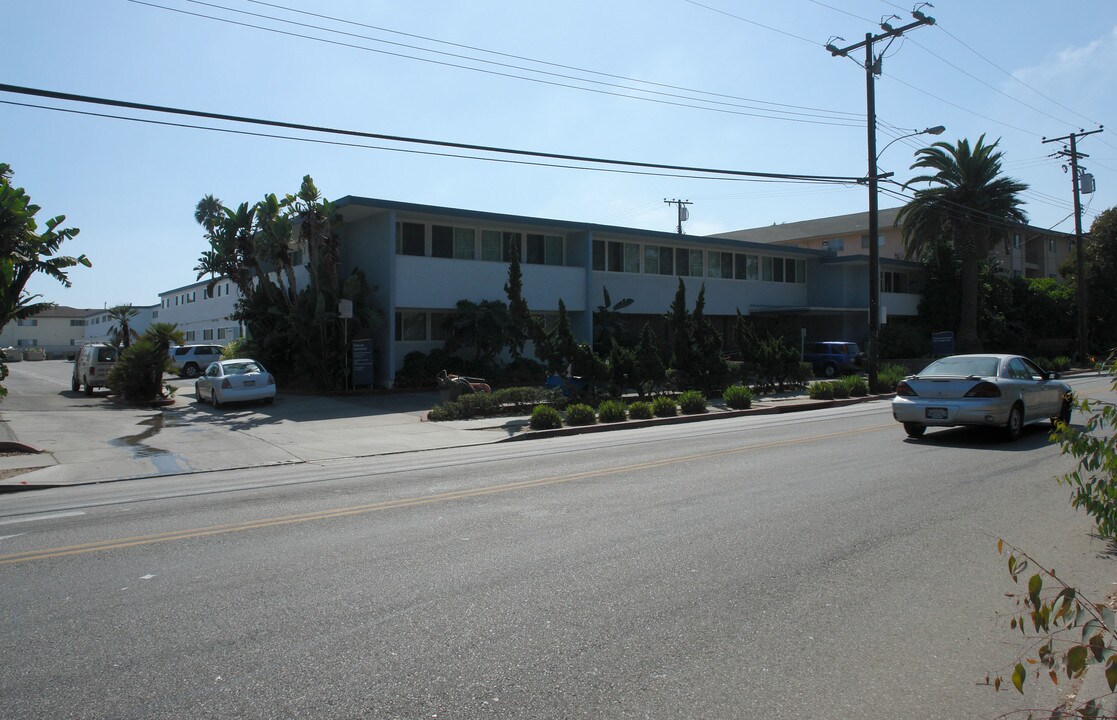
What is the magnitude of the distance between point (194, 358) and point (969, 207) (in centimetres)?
3924

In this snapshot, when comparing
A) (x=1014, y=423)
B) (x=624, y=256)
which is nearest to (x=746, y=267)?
(x=624, y=256)

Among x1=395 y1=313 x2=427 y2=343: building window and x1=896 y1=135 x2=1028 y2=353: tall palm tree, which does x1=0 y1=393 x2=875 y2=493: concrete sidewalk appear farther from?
x1=896 y1=135 x2=1028 y2=353: tall palm tree

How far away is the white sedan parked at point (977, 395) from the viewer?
505 inches

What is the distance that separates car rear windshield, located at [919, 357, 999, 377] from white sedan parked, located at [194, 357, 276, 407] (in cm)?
1732

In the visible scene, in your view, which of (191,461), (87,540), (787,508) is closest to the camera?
(87,540)

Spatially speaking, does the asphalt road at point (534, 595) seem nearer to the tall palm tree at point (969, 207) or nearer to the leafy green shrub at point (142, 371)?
the leafy green shrub at point (142, 371)

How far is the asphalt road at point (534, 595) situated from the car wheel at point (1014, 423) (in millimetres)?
3232

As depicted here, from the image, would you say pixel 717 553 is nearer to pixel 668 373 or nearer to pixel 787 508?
pixel 787 508

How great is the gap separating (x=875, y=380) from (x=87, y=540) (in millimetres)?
24019

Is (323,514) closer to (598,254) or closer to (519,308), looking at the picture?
(519,308)

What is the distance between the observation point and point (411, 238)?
27.5 m

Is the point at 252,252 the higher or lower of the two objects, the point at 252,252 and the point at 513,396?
the higher

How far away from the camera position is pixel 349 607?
525 cm

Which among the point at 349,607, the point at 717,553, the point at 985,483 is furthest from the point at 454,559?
the point at 985,483
